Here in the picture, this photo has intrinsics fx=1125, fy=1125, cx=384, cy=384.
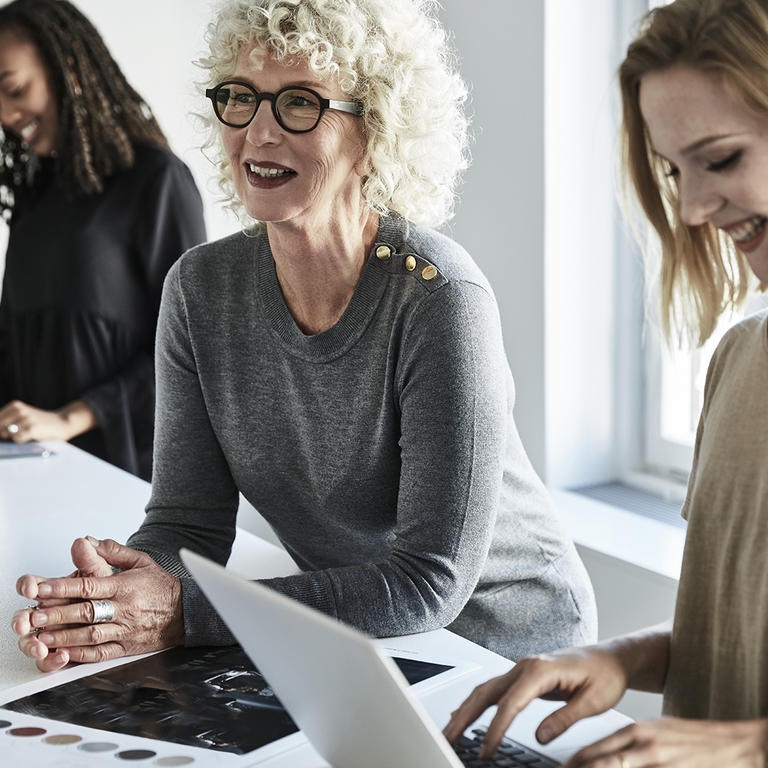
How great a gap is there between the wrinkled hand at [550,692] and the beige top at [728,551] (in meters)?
0.10

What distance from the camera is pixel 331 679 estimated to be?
82 centimetres

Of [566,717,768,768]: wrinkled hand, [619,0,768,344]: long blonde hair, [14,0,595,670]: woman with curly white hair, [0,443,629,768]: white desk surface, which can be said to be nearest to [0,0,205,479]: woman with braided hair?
[0,443,629,768]: white desk surface

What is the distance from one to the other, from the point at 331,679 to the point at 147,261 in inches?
71.2

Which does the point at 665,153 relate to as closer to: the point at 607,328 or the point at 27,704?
the point at 27,704

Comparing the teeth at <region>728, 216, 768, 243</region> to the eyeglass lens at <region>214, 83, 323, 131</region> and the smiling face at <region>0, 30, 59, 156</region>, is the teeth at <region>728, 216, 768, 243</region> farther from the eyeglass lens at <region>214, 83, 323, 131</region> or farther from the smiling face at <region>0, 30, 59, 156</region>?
the smiling face at <region>0, 30, 59, 156</region>

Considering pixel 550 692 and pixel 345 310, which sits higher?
pixel 345 310

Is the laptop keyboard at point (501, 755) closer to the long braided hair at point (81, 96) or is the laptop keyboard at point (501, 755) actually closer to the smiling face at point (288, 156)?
the smiling face at point (288, 156)

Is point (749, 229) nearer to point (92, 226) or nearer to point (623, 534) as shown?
point (623, 534)

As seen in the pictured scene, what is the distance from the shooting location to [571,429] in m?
2.64

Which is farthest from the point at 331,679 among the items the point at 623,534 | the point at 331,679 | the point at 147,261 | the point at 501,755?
the point at 147,261

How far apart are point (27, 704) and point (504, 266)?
1.75 metres

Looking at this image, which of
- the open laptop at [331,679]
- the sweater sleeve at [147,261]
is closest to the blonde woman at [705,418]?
the open laptop at [331,679]

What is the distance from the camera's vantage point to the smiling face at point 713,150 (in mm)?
969

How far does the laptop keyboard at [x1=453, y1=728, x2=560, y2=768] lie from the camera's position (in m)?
1.00
